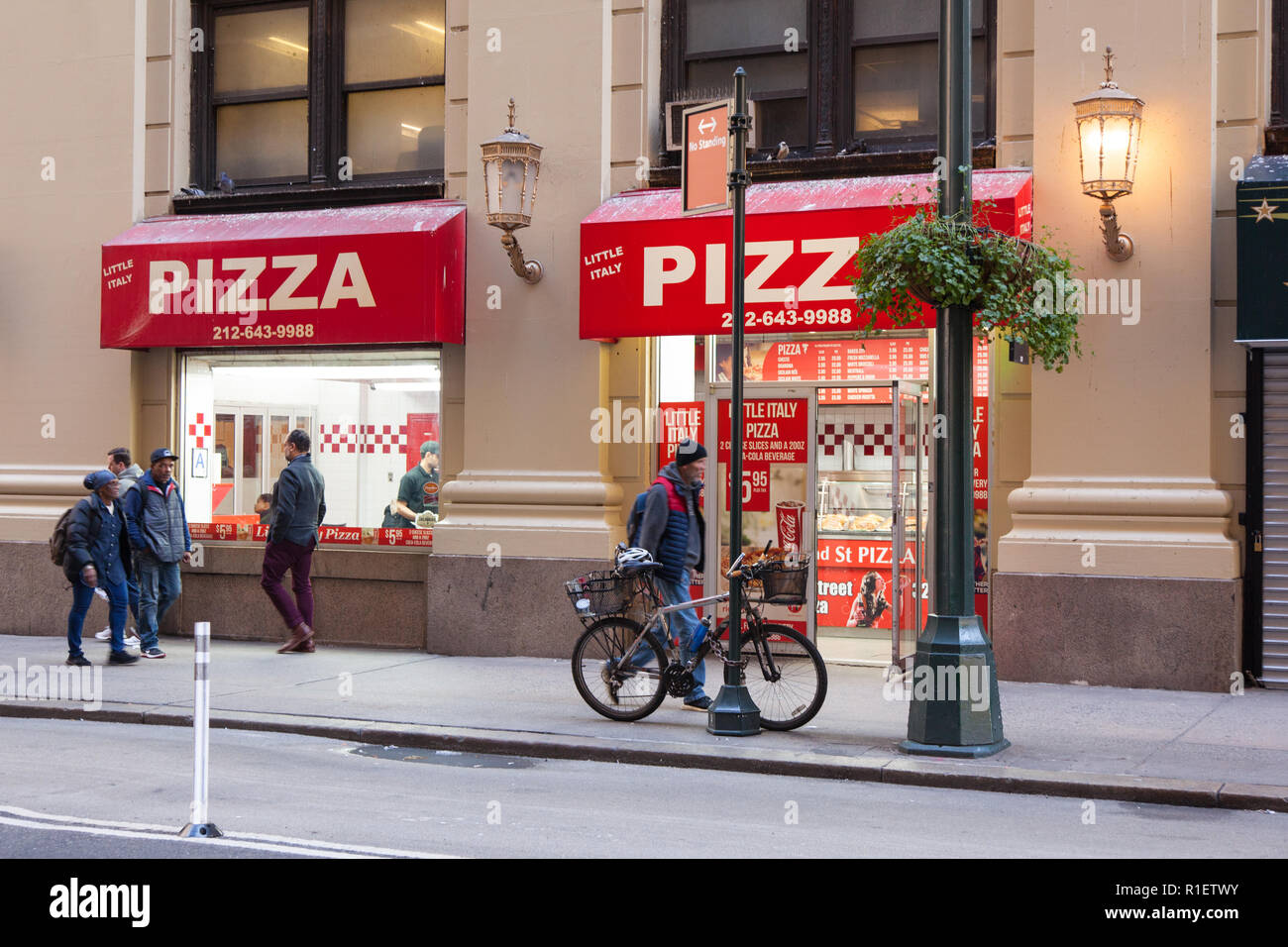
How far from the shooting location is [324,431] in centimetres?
1455

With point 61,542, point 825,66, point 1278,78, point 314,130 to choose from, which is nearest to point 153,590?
point 61,542

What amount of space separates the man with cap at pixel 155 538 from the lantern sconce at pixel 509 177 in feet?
12.3

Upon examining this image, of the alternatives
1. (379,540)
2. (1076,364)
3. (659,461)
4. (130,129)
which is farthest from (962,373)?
(130,129)

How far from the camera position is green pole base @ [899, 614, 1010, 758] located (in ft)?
28.6

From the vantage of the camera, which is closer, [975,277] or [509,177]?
[975,277]

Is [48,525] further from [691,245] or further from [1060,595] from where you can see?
[1060,595]

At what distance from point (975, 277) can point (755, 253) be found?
367cm

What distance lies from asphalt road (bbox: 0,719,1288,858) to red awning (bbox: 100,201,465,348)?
5.27 meters

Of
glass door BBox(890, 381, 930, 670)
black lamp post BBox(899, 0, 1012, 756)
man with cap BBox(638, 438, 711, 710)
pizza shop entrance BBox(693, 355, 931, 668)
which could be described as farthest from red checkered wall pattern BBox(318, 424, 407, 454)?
black lamp post BBox(899, 0, 1012, 756)

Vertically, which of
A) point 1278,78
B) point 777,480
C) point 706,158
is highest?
point 1278,78

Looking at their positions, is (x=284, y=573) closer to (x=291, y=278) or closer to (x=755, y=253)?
(x=291, y=278)

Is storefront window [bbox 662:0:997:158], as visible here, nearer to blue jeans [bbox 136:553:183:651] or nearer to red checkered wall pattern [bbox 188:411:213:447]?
red checkered wall pattern [bbox 188:411:213:447]
